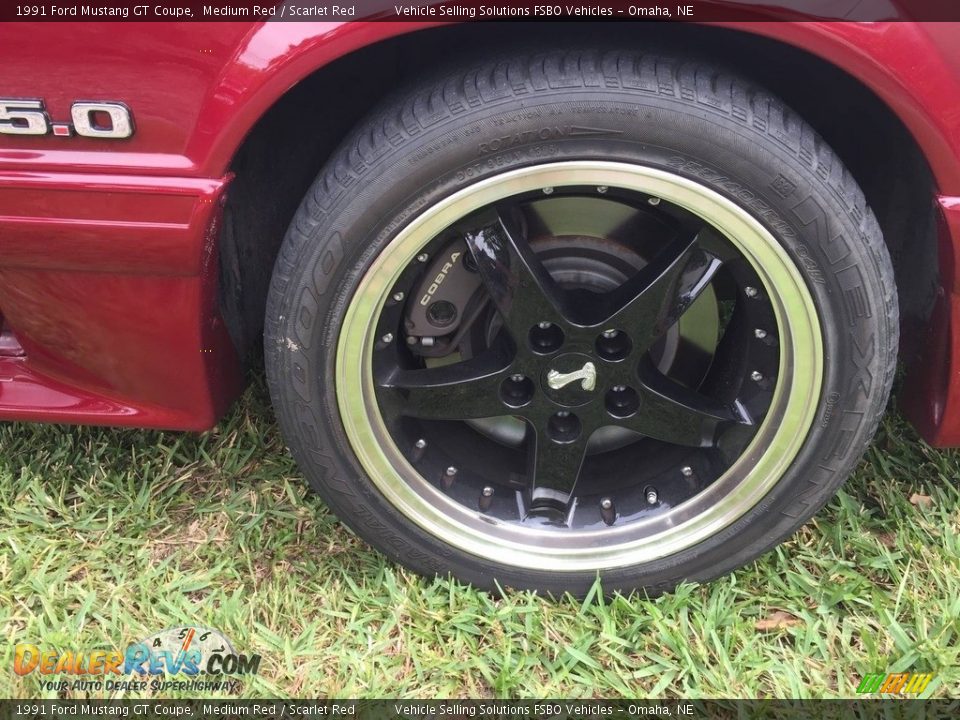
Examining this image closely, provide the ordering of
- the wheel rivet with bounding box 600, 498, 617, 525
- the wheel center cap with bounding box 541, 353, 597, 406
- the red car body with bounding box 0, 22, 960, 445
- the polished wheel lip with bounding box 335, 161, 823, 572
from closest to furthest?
the red car body with bounding box 0, 22, 960, 445 → the polished wheel lip with bounding box 335, 161, 823, 572 → the wheel center cap with bounding box 541, 353, 597, 406 → the wheel rivet with bounding box 600, 498, 617, 525

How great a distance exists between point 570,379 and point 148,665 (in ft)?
3.29

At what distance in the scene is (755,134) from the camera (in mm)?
1367

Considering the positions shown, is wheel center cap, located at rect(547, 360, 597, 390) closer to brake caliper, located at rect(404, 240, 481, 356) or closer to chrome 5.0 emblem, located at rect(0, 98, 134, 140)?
brake caliper, located at rect(404, 240, 481, 356)

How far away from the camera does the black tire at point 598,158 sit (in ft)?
4.46

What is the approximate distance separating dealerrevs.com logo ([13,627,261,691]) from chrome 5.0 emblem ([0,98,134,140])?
0.99 m

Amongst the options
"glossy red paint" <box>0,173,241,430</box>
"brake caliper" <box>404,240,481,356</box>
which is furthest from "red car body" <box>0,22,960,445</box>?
"brake caliper" <box>404,240,481,356</box>

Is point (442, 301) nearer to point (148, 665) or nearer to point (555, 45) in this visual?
point (555, 45)

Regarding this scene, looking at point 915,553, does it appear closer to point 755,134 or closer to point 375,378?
point 755,134

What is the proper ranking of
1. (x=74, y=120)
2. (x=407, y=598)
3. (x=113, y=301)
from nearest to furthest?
(x=74, y=120)
(x=113, y=301)
(x=407, y=598)

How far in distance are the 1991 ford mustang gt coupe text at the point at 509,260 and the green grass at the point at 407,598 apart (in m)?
0.12

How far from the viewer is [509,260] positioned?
60.9 inches

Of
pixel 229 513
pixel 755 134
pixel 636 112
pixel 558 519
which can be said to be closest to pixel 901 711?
pixel 558 519

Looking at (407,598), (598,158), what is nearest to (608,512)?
(407,598)

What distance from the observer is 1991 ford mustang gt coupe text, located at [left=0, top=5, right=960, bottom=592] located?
135 cm
